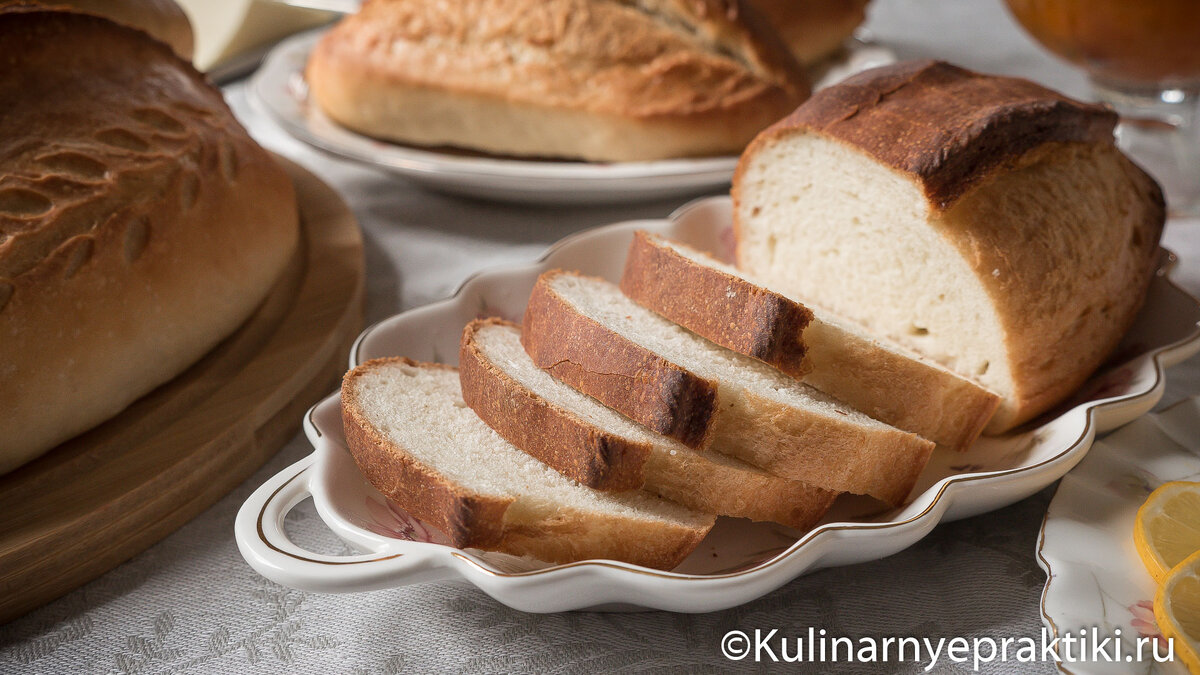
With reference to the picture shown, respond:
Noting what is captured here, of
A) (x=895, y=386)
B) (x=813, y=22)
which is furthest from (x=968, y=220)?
(x=813, y=22)

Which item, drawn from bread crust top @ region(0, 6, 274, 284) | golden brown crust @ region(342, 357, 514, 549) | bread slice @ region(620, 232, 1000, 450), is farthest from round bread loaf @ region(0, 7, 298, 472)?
bread slice @ region(620, 232, 1000, 450)

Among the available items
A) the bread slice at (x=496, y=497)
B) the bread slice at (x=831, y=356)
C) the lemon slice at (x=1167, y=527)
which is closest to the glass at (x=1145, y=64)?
the bread slice at (x=831, y=356)

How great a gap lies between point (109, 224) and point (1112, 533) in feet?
6.45

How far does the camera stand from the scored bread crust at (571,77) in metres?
2.91

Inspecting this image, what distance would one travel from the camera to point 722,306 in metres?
1.77

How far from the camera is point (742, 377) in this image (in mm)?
1748

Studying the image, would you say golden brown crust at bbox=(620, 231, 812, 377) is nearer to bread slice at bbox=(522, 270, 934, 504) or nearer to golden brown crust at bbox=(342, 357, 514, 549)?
bread slice at bbox=(522, 270, 934, 504)

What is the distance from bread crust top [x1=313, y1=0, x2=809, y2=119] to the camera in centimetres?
293

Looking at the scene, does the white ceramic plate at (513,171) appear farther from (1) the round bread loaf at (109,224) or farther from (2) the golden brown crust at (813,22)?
(2) the golden brown crust at (813,22)

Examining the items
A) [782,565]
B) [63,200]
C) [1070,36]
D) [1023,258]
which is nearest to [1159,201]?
[1023,258]

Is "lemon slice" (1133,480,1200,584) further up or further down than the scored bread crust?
further down

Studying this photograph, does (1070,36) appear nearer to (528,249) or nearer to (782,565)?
(528,249)

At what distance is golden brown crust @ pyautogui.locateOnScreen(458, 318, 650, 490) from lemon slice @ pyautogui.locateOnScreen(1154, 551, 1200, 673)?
796 millimetres

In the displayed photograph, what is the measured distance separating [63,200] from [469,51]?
5.03ft
